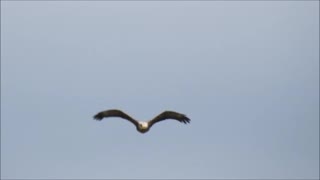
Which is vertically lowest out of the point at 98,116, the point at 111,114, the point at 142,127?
the point at 142,127

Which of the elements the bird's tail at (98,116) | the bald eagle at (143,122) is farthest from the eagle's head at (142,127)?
the bird's tail at (98,116)

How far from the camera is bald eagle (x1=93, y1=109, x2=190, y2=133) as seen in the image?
278 feet

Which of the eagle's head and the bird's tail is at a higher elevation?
the bird's tail

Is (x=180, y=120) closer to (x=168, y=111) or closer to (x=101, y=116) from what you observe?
(x=168, y=111)

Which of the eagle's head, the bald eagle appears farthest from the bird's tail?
the eagle's head

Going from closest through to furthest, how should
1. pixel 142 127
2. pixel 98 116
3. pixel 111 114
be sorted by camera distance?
pixel 98 116, pixel 111 114, pixel 142 127

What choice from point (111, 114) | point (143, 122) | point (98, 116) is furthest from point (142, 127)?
point (98, 116)

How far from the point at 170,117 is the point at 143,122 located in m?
2.76

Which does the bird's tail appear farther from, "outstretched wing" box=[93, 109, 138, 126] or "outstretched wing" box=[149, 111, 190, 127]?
"outstretched wing" box=[149, 111, 190, 127]

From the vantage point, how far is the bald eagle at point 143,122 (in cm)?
8475

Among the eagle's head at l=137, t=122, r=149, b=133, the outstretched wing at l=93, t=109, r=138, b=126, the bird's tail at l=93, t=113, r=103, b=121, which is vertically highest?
the outstretched wing at l=93, t=109, r=138, b=126

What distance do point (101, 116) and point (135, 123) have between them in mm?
3200

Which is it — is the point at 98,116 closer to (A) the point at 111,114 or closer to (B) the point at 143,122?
(A) the point at 111,114

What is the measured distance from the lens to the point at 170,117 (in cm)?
8769
